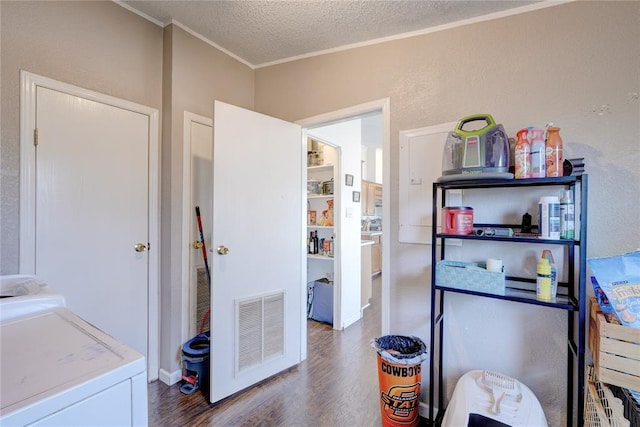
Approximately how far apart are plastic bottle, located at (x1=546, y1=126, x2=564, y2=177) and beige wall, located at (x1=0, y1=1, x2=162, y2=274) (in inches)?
96.9

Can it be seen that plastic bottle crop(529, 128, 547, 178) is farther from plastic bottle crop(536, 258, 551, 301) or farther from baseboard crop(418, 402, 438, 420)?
baseboard crop(418, 402, 438, 420)

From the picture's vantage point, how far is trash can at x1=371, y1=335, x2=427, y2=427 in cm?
162

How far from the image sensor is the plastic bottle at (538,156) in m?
1.35

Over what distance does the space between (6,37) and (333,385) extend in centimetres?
288

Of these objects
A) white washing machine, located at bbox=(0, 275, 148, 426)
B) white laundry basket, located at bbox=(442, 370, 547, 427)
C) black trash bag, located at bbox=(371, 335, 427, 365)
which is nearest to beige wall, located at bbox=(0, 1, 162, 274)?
white washing machine, located at bbox=(0, 275, 148, 426)

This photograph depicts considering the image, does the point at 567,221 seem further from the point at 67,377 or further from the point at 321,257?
the point at 321,257

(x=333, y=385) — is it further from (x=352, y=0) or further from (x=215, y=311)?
(x=352, y=0)

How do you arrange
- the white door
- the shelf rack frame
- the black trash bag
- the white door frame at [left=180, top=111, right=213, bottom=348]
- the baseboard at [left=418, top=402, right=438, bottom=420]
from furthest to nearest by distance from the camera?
1. the white door frame at [left=180, top=111, right=213, bottom=348]
2. the white door
3. the baseboard at [left=418, top=402, right=438, bottom=420]
4. the black trash bag
5. the shelf rack frame

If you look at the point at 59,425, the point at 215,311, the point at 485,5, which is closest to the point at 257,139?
the point at 215,311

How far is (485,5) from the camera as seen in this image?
5.50ft

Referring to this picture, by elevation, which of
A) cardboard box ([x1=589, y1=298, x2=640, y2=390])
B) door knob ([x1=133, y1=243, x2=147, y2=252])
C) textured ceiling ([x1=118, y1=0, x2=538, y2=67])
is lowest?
cardboard box ([x1=589, y1=298, x2=640, y2=390])

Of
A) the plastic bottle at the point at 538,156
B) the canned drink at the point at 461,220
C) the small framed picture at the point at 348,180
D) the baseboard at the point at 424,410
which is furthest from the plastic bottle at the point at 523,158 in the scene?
the small framed picture at the point at 348,180

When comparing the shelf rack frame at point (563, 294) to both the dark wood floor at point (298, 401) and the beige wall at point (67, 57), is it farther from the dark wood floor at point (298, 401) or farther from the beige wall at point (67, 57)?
A: the beige wall at point (67, 57)

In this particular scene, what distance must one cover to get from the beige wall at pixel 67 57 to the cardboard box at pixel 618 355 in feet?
9.13
